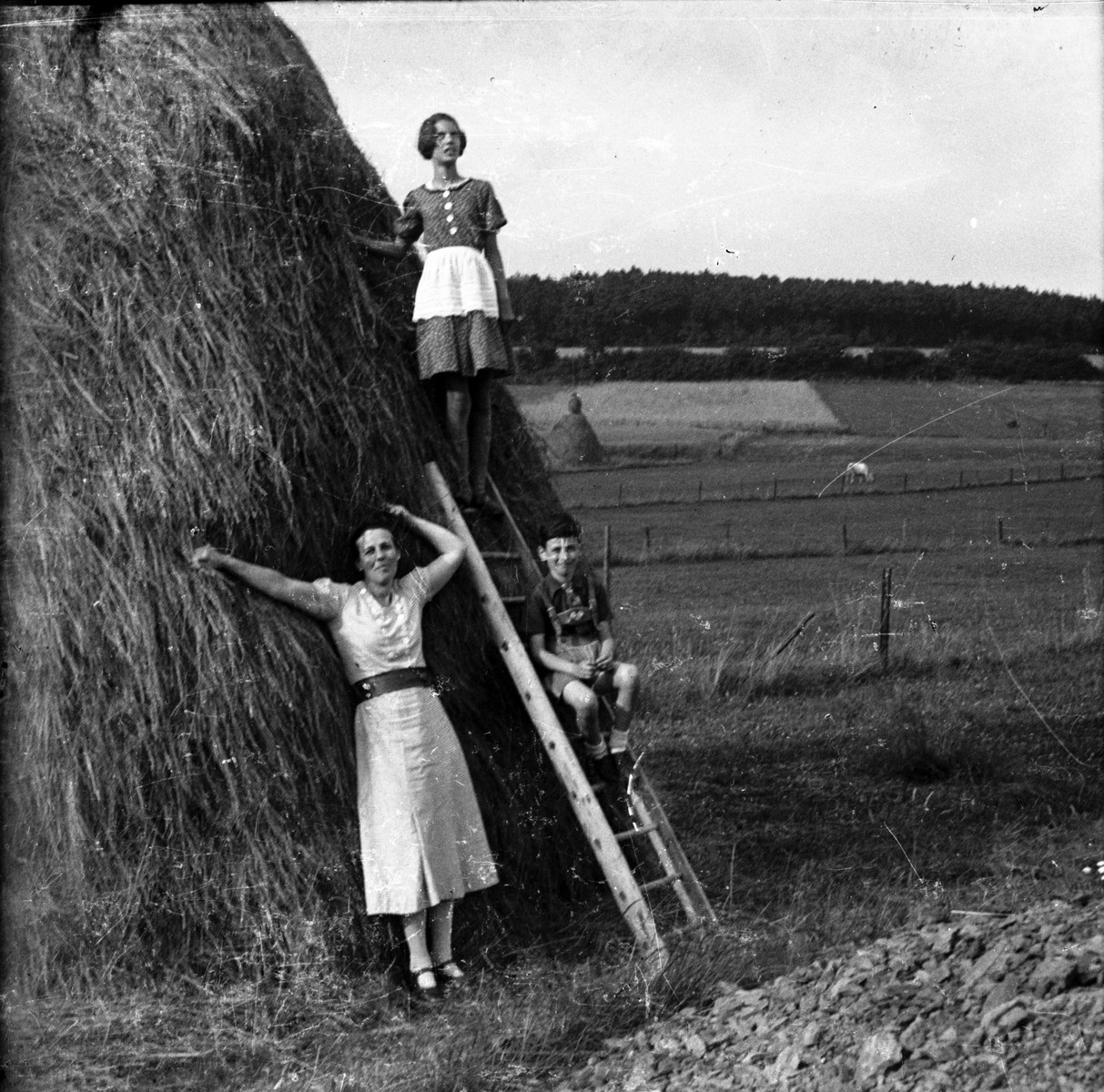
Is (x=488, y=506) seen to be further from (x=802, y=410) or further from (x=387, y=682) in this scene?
(x=802, y=410)

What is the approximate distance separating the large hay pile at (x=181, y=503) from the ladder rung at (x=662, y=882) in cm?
54

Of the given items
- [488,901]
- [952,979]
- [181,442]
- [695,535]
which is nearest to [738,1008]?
[952,979]

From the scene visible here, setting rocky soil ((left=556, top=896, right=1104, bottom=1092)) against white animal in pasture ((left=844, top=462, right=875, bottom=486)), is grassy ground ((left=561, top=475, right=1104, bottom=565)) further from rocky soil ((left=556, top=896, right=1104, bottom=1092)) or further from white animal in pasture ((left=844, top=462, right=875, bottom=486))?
rocky soil ((left=556, top=896, right=1104, bottom=1092))

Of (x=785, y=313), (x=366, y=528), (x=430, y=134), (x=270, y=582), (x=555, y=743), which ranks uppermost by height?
(x=430, y=134)

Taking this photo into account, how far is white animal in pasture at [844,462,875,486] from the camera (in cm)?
2003

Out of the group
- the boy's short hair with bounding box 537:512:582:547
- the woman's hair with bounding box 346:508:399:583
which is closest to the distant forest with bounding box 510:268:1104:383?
the boy's short hair with bounding box 537:512:582:547

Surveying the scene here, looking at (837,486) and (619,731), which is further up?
(837,486)

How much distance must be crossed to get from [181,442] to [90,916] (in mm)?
2131

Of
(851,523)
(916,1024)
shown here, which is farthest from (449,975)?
(851,523)

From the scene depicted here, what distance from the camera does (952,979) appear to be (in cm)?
568

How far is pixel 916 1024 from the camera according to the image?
538 cm

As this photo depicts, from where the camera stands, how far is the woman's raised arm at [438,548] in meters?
7.16

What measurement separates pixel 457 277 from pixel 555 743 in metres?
2.41

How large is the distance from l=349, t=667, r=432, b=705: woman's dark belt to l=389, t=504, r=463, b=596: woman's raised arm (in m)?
0.40
